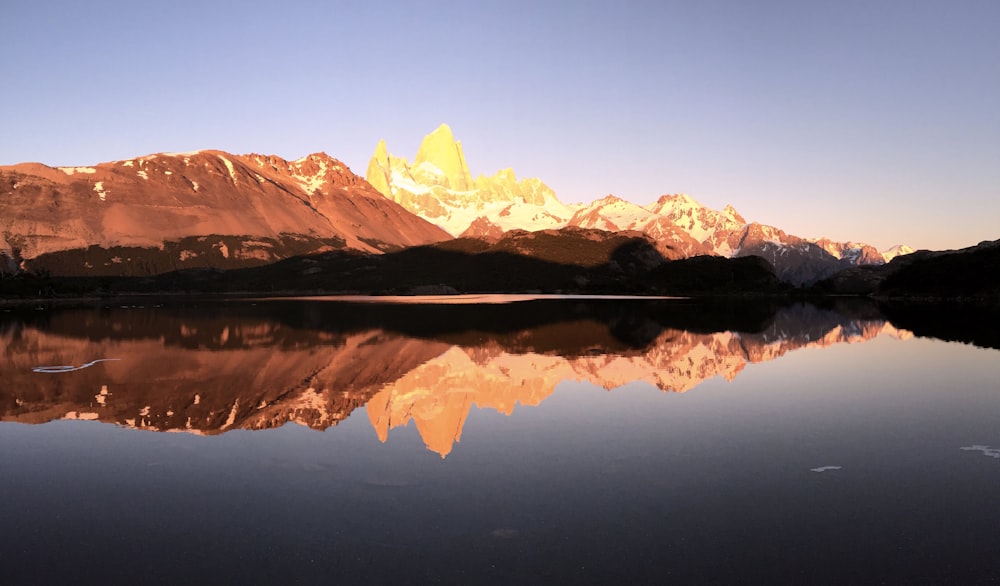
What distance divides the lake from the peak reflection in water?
35cm

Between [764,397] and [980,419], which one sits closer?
[980,419]

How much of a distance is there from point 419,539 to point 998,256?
797 feet

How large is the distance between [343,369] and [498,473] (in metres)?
25.7

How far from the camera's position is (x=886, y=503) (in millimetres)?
18000

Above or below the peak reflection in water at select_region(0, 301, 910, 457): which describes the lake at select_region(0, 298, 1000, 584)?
below

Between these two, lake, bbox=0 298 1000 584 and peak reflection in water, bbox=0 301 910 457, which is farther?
peak reflection in water, bbox=0 301 910 457

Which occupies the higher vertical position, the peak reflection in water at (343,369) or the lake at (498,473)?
the peak reflection in water at (343,369)

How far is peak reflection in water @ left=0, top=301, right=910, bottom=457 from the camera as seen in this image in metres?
30.8

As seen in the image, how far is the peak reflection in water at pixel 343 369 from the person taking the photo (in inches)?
1212

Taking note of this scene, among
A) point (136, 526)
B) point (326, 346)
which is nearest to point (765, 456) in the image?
point (136, 526)

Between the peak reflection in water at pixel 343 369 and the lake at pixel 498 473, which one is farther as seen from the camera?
the peak reflection in water at pixel 343 369

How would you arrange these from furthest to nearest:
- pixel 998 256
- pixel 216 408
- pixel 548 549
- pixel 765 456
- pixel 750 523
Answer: pixel 998 256, pixel 216 408, pixel 765 456, pixel 750 523, pixel 548 549

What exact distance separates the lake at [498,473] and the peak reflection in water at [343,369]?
35 cm

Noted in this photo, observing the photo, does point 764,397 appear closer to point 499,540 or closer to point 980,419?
point 980,419
